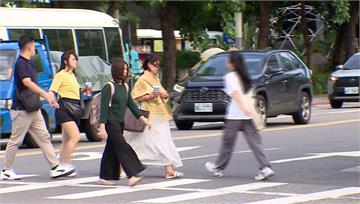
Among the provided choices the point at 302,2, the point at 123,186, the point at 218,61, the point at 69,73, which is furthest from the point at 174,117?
the point at 302,2

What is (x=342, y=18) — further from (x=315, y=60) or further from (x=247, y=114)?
(x=247, y=114)

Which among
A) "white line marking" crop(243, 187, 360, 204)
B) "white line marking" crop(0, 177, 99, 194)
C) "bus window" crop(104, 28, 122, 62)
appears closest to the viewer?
"white line marking" crop(243, 187, 360, 204)

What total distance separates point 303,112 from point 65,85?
1001 cm

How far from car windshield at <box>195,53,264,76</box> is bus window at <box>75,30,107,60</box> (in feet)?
13.9

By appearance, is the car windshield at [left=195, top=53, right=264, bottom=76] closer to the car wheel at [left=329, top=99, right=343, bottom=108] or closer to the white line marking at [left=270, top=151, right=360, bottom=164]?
the white line marking at [left=270, top=151, right=360, bottom=164]

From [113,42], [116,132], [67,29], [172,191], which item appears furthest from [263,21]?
[172,191]

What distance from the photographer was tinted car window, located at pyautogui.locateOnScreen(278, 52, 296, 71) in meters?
21.4

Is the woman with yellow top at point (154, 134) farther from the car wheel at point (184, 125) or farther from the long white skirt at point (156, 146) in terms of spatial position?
the car wheel at point (184, 125)

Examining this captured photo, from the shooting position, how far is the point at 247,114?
472 inches

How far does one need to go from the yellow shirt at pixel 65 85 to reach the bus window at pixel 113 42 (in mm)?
12250

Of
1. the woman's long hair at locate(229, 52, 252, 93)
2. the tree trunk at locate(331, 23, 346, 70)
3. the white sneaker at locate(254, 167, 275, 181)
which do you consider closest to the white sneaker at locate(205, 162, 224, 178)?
the white sneaker at locate(254, 167, 275, 181)

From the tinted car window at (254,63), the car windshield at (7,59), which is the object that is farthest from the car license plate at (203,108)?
the car windshield at (7,59)

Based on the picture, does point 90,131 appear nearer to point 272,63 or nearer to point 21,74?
point 272,63

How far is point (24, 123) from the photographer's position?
40.7 ft
